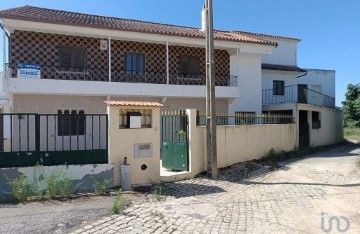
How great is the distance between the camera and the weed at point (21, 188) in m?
7.25

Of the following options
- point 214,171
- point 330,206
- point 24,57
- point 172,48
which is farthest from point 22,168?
point 172,48

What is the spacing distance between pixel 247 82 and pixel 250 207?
13506 mm

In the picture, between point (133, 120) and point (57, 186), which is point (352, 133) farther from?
point (57, 186)

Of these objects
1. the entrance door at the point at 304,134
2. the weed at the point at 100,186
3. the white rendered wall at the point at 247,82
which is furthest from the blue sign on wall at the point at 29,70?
the entrance door at the point at 304,134

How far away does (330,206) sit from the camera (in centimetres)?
753

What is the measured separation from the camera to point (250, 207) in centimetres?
743

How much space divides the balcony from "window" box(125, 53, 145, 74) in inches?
11.7

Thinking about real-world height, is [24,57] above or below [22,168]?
above

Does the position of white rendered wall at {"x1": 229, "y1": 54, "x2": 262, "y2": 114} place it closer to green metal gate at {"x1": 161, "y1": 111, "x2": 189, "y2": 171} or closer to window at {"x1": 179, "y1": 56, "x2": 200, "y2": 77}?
window at {"x1": 179, "y1": 56, "x2": 200, "y2": 77}

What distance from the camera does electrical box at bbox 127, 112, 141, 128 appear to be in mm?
8984

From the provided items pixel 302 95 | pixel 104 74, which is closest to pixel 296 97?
pixel 302 95

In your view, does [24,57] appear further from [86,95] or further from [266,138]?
[266,138]

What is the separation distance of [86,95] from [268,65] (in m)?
14.1

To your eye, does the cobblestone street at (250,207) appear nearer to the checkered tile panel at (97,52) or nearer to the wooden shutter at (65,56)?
the checkered tile panel at (97,52)
